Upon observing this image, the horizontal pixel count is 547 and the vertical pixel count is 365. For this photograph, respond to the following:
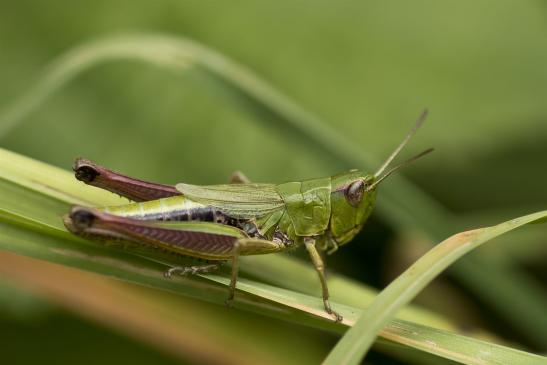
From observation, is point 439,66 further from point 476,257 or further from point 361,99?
point 476,257

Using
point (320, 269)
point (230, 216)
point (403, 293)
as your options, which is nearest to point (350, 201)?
point (320, 269)

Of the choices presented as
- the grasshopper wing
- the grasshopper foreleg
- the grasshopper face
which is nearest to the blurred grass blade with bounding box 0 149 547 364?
the grasshopper foreleg

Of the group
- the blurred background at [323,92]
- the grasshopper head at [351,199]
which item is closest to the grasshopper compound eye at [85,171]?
the grasshopper head at [351,199]

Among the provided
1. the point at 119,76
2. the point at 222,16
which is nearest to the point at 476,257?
the point at 222,16

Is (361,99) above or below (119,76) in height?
below

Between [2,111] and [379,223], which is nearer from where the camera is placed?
[2,111]

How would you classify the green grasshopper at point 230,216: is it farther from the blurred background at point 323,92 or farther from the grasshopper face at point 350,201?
the blurred background at point 323,92

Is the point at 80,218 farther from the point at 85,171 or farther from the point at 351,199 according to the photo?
the point at 351,199

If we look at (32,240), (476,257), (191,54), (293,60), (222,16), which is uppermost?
(222,16)
